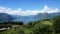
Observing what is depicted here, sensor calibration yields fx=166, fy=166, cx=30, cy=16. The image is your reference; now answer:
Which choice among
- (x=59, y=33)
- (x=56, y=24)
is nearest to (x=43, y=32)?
(x=59, y=33)

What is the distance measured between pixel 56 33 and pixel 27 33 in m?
4.42

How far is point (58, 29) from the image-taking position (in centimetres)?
2603

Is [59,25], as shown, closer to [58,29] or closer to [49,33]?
[58,29]

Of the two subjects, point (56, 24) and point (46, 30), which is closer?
point (46, 30)

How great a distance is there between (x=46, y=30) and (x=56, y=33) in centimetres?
176

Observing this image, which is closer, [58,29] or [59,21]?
[58,29]

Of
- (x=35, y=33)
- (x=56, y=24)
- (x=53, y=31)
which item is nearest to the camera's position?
(x=35, y=33)

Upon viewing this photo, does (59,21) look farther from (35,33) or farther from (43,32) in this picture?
(35,33)

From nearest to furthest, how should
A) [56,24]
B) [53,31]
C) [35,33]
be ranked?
[35,33]
[53,31]
[56,24]

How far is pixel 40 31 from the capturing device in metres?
24.2

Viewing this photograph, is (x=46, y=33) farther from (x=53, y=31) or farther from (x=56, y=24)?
(x=56, y=24)

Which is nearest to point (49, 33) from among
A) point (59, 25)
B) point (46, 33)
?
point (46, 33)

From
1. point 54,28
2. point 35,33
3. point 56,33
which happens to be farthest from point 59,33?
point 35,33

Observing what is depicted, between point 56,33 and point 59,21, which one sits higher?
point 59,21
